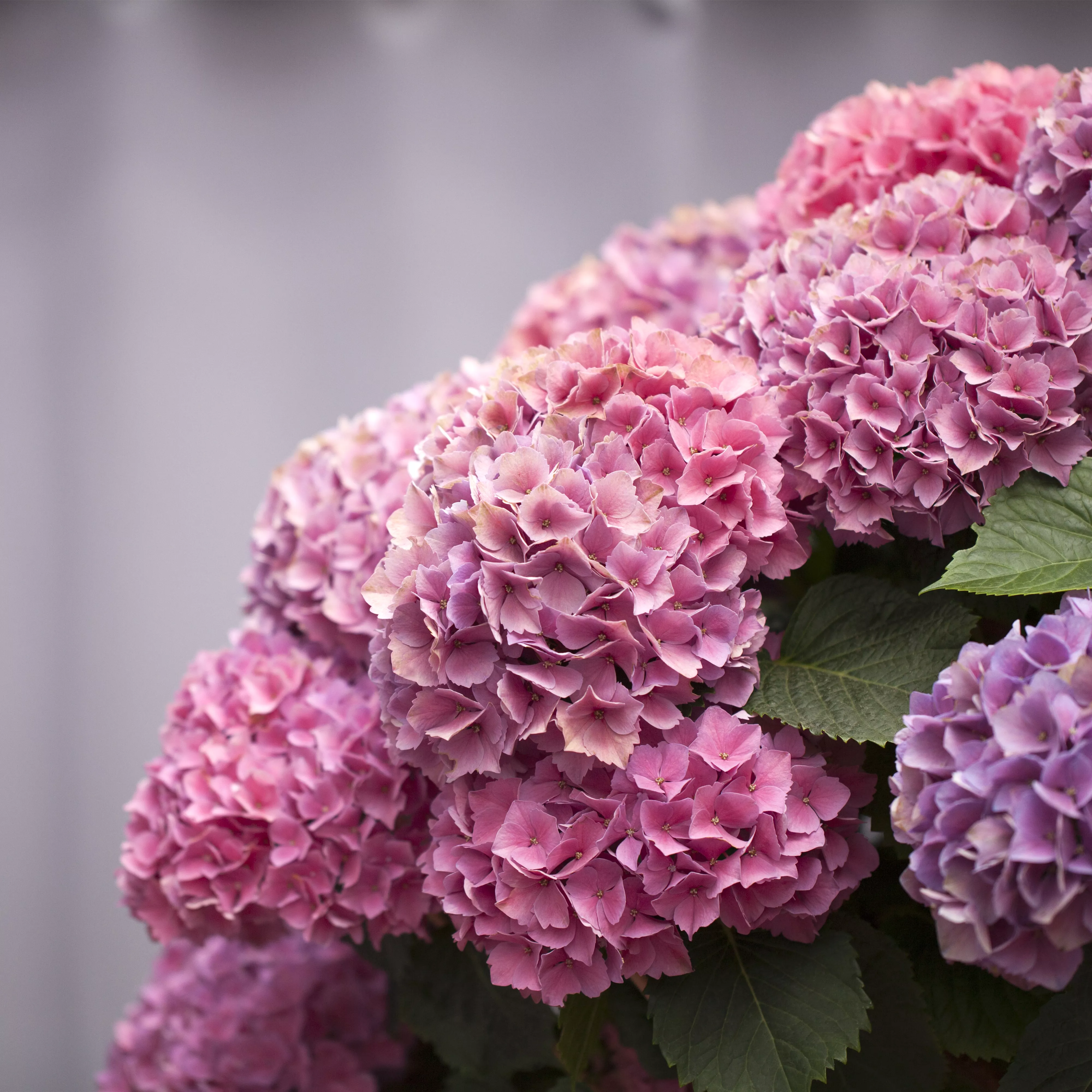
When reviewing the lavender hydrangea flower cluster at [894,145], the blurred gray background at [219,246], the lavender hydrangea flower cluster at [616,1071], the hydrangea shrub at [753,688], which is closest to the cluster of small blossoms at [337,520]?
the hydrangea shrub at [753,688]

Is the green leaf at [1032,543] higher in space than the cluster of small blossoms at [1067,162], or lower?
lower

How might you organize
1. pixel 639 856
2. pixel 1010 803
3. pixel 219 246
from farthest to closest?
1. pixel 219 246
2. pixel 639 856
3. pixel 1010 803

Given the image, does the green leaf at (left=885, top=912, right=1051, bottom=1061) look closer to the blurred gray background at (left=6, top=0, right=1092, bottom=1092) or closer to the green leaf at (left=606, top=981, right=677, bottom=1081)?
the green leaf at (left=606, top=981, right=677, bottom=1081)

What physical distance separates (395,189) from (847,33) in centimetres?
78

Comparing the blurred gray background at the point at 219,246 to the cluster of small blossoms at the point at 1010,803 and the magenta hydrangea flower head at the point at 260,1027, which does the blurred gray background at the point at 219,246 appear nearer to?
the magenta hydrangea flower head at the point at 260,1027

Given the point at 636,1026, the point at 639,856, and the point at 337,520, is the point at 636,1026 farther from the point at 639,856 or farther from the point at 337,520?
the point at 337,520

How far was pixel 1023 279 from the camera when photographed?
61 cm

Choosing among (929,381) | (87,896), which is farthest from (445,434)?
(87,896)

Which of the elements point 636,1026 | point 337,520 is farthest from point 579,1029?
point 337,520

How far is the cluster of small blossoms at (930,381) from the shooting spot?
583 millimetres

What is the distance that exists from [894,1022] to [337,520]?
0.48 m

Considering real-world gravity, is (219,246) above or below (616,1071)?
above

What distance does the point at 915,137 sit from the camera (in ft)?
2.53

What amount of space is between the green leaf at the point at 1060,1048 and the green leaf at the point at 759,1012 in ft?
Result: 0.27
